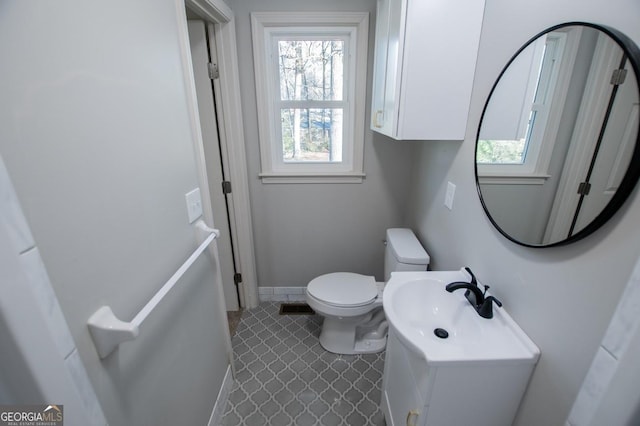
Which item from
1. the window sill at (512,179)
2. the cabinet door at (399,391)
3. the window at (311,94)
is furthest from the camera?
the window at (311,94)

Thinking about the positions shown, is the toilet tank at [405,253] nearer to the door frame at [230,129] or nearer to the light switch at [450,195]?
the light switch at [450,195]

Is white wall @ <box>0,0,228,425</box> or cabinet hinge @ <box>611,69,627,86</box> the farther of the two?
cabinet hinge @ <box>611,69,627,86</box>

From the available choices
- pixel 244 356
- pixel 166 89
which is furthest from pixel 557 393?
pixel 244 356

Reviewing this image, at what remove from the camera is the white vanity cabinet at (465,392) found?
0.86 metres

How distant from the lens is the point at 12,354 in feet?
1.40

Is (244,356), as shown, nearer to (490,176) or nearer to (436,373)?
(436,373)

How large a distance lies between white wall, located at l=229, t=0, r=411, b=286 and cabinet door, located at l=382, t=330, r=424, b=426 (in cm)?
106

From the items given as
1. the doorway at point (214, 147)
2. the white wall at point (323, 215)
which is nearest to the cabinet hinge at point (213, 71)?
the doorway at point (214, 147)

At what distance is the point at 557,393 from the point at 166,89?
5.03 ft

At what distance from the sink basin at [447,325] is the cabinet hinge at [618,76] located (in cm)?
75

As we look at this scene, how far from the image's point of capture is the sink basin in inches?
33.3

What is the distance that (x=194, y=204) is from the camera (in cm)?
117

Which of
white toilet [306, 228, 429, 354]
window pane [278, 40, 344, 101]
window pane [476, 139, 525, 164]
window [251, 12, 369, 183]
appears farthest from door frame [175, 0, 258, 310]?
window pane [476, 139, 525, 164]

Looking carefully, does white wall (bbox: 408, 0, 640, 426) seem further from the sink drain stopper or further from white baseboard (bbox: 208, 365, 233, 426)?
white baseboard (bbox: 208, 365, 233, 426)
